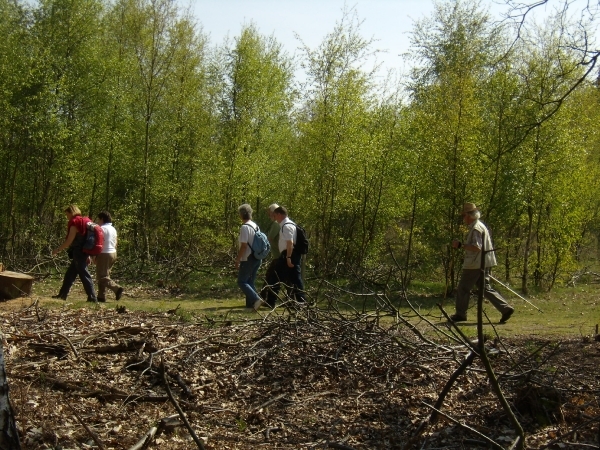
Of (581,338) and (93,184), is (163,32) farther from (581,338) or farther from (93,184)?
(581,338)

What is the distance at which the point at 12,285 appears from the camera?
11.6 m

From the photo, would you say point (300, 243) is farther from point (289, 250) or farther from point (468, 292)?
point (468, 292)

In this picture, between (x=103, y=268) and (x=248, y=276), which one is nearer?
(x=248, y=276)

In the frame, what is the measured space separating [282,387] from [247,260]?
197 inches

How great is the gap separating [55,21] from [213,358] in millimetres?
18285

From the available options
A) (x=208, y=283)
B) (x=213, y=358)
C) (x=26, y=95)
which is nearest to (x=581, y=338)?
(x=213, y=358)

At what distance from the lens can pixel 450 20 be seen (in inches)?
1074

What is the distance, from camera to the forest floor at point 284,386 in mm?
5844

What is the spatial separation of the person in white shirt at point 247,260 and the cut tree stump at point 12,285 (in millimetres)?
3638

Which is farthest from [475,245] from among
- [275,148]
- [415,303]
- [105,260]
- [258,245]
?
[275,148]

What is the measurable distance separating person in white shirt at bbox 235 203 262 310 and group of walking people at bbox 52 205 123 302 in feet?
7.49

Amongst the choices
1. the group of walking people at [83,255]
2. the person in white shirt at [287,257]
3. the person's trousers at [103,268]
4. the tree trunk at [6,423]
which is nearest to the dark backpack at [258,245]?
the person in white shirt at [287,257]

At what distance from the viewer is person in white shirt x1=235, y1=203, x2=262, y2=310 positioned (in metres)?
11.6

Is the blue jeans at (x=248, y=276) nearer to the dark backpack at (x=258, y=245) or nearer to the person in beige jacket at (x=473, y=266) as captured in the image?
the dark backpack at (x=258, y=245)
